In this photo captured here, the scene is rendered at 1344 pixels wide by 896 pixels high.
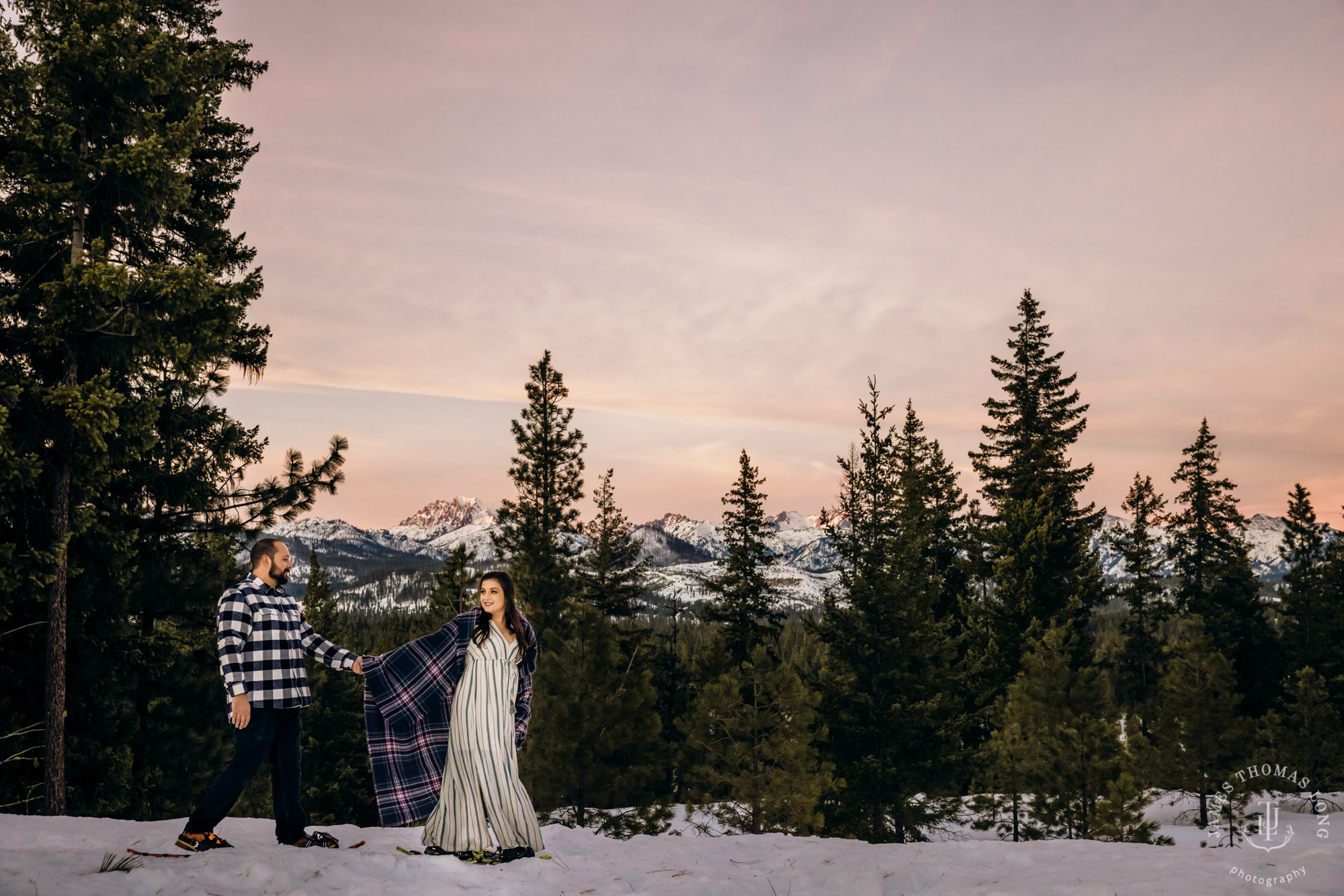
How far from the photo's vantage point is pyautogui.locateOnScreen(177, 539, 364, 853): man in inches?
224

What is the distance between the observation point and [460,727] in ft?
20.9

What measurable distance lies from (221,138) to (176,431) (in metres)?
6.32

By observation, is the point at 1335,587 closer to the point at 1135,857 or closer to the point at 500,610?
the point at 1135,857

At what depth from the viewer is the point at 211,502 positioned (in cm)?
1294

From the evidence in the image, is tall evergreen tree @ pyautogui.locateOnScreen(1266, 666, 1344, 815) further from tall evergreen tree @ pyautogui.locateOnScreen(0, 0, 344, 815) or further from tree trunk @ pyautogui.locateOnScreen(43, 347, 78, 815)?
tree trunk @ pyautogui.locateOnScreen(43, 347, 78, 815)

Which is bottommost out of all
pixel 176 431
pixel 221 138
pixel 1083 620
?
pixel 1083 620

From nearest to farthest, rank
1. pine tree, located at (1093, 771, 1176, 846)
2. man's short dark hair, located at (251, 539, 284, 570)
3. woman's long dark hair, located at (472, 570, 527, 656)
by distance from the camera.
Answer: man's short dark hair, located at (251, 539, 284, 570), woman's long dark hair, located at (472, 570, 527, 656), pine tree, located at (1093, 771, 1176, 846)

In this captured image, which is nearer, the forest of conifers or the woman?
the woman

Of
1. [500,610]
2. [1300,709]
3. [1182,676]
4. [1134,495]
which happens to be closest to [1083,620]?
[1182,676]

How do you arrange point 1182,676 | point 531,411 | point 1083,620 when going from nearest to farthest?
point 1182,676 → point 1083,620 → point 531,411

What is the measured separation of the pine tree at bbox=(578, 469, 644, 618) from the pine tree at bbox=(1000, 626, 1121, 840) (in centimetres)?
1552

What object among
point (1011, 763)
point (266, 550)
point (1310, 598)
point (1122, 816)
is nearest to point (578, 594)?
point (1011, 763)

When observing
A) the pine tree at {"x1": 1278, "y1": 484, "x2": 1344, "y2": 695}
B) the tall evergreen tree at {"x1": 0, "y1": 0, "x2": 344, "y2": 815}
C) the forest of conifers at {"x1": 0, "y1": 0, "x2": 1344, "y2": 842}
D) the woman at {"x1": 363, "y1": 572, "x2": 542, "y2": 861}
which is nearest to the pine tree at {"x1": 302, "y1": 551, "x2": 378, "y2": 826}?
the forest of conifers at {"x1": 0, "y1": 0, "x2": 1344, "y2": 842}

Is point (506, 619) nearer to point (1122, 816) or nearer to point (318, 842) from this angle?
point (318, 842)
